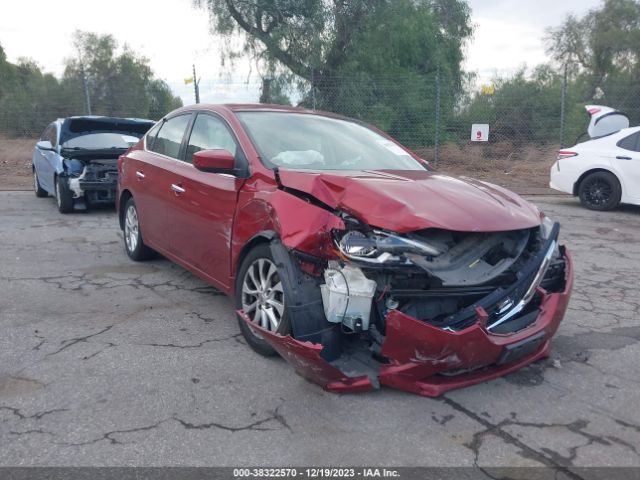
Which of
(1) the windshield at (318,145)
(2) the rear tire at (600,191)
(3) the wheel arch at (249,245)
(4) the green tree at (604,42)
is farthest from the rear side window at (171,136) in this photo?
(4) the green tree at (604,42)

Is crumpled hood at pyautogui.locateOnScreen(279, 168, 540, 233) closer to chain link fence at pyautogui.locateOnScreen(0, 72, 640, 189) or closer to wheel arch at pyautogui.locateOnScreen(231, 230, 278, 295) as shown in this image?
wheel arch at pyautogui.locateOnScreen(231, 230, 278, 295)

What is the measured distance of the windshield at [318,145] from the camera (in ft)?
14.6

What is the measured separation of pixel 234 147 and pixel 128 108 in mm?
15178

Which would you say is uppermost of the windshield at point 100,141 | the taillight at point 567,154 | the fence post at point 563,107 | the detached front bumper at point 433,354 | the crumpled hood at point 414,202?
the fence post at point 563,107

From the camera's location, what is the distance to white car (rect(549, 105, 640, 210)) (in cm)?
1000

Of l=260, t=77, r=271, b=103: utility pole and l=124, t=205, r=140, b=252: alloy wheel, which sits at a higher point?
l=260, t=77, r=271, b=103: utility pole

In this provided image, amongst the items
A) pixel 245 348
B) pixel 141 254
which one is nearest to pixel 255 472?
pixel 245 348

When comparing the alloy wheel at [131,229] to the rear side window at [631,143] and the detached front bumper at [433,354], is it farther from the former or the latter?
the rear side window at [631,143]

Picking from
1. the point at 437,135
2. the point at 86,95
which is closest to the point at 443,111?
the point at 437,135

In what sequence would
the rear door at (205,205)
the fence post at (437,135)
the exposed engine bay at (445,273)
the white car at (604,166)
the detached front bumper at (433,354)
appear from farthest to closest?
the fence post at (437,135) → the white car at (604,166) → the rear door at (205,205) → the exposed engine bay at (445,273) → the detached front bumper at (433,354)

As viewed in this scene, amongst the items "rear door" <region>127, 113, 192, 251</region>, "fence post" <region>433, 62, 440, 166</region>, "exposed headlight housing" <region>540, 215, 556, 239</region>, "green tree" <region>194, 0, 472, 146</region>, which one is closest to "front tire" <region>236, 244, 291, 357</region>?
"rear door" <region>127, 113, 192, 251</region>

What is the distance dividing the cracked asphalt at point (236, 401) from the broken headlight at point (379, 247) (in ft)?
2.78

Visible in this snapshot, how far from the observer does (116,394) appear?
3504mm

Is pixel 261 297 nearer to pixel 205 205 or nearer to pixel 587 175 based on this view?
pixel 205 205
